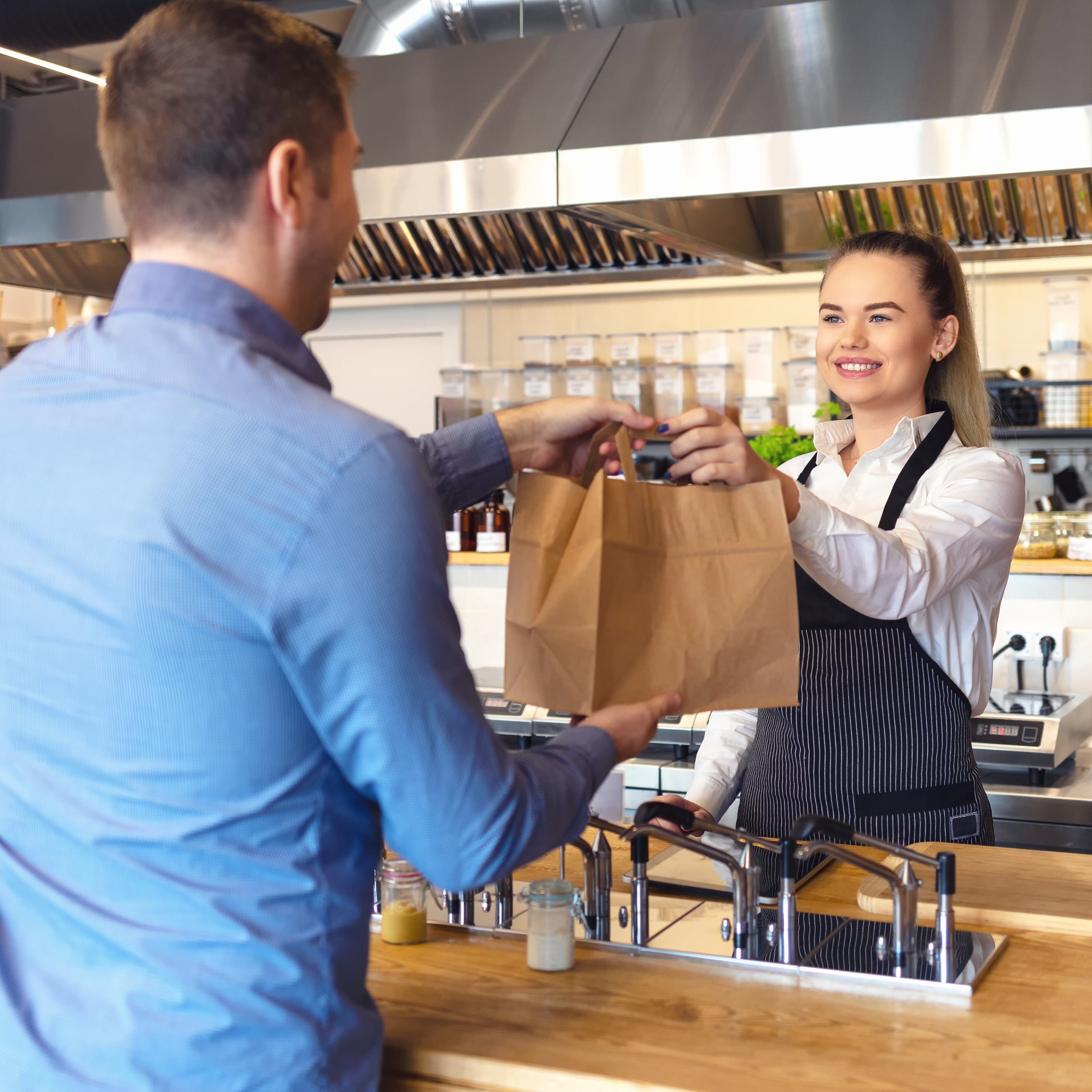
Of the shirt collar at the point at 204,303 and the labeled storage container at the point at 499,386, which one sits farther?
the labeled storage container at the point at 499,386

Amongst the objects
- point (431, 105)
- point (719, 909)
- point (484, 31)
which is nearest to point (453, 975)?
point (719, 909)

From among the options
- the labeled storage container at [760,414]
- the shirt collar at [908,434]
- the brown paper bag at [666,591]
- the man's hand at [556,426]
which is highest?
the labeled storage container at [760,414]

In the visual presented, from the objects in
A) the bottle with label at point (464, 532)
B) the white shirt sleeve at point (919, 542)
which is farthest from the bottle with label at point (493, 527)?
the white shirt sleeve at point (919, 542)

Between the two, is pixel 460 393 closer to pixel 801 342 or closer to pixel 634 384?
pixel 634 384

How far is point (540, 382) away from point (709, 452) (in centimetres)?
461

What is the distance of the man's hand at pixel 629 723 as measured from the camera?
3.63 ft

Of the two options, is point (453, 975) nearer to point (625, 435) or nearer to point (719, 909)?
point (719, 909)

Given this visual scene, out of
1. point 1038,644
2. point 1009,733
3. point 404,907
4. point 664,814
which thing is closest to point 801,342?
point 1038,644

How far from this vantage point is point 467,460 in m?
1.34

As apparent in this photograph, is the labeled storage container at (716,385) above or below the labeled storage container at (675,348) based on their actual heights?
below

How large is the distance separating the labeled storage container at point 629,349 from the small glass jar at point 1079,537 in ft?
8.63

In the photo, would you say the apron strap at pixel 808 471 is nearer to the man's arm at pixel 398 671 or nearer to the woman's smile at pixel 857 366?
the woman's smile at pixel 857 366

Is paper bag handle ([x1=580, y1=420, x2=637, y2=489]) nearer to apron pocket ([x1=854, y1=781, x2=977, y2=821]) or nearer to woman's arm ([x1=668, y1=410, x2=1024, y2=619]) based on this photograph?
woman's arm ([x1=668, y1=410, x2=1024, y2=619])

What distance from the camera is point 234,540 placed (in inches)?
32.6
